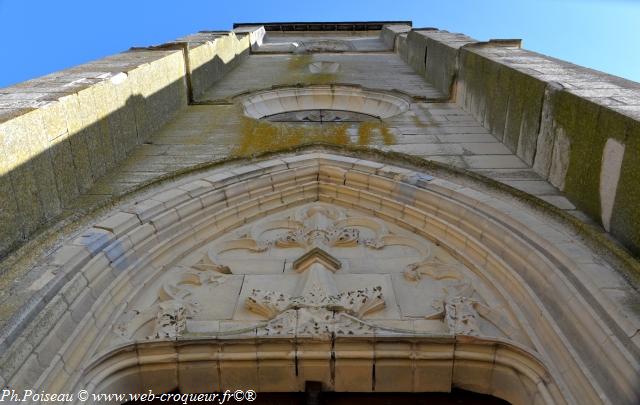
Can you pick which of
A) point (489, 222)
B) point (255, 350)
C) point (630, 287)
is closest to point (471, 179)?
point (489, 222)

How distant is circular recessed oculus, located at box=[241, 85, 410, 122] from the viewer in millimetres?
7844

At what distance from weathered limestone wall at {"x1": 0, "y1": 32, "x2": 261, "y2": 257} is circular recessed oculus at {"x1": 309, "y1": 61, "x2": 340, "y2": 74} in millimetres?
3384

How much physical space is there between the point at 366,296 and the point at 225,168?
6.81ft

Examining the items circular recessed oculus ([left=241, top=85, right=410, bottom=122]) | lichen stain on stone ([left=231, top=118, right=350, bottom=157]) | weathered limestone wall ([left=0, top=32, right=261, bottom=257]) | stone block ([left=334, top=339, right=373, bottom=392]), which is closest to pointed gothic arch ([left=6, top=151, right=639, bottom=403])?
stone block ([left=334, top=339, right=373, bottom=392])

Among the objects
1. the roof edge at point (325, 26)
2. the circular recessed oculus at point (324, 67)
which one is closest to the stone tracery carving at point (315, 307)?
the circular recessed oculus at point (324, 67)

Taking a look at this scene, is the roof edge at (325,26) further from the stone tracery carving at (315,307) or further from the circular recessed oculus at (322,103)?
the stone tracery carving at (315,307)

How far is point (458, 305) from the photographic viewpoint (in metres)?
3.55

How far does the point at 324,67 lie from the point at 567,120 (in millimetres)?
6562

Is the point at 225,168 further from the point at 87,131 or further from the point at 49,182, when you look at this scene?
the point at 49,182

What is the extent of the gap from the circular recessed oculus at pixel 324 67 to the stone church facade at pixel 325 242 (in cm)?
378

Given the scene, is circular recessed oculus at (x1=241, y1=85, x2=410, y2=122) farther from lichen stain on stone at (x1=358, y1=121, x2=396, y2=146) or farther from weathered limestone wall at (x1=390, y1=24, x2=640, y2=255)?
lichen stain on stone at (x1=358, y1=121, x2=396, y2=146)

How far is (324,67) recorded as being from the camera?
10445 mm

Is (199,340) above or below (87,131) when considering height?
below

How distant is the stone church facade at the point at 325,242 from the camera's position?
10.5 feet
